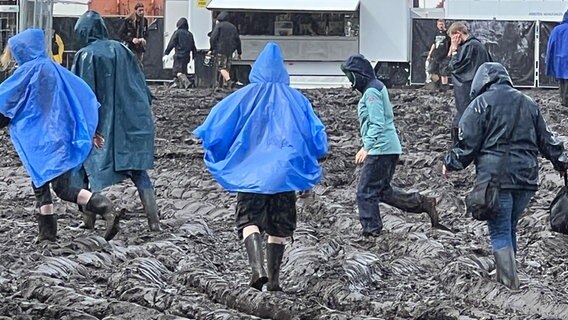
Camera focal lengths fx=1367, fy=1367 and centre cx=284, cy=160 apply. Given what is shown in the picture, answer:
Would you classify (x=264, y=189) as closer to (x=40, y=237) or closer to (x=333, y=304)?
(x=333, y=304)

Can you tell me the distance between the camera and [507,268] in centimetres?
880

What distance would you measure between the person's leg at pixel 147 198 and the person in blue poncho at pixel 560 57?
1154cm

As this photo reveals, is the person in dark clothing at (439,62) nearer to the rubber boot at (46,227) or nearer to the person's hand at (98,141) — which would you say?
the person's hand at (98,141)

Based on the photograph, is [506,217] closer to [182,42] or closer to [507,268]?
[507,268]

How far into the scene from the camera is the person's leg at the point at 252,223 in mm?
8555

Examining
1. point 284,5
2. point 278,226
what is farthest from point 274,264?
point 284,5

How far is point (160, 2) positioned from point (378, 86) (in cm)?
2383

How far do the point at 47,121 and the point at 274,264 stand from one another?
233 cm

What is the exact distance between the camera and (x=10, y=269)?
9.09 meters

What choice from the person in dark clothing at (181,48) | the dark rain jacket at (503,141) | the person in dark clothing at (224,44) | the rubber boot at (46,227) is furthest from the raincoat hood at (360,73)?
the person in dark clothing at (181,48)

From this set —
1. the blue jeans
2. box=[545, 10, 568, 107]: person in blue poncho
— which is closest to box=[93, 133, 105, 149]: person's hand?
the blue jeans

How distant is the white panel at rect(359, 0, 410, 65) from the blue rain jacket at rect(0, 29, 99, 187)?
20161 mm

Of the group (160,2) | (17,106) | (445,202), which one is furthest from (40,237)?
(160,2)

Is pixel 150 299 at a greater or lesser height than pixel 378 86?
lesser
